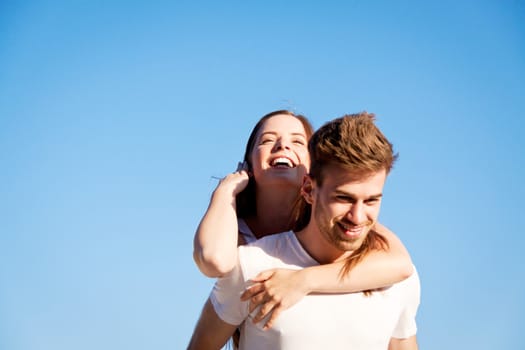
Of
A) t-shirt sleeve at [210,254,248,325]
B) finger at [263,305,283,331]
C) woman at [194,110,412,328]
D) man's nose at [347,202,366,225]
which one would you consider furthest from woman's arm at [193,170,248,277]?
man's nose at [347,202,366,225]

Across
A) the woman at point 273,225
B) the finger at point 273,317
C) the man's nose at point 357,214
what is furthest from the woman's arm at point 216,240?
the man's nose at point 357,214

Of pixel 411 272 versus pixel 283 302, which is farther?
pixel 411 272

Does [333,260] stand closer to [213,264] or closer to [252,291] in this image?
[252,291]

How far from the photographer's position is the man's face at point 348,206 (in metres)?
4.03

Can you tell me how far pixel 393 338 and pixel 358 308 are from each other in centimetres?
50

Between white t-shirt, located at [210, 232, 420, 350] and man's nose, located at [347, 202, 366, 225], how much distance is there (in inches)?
20.3

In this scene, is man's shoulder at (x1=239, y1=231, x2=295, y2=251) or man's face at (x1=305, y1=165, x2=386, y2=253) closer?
man's face at (x1=305, y1=165, x2=386, y2=253)

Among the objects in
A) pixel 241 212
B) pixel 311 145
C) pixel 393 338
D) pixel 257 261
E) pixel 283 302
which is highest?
pixel 311 145

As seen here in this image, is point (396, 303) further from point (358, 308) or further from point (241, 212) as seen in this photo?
point (241, 212)

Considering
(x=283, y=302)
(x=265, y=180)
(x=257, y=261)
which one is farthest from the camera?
(x=265, y=180)

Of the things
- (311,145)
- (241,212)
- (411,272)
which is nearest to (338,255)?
(411,272)

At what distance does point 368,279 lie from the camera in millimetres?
4125

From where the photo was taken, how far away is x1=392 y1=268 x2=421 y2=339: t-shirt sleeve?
4387 millimetres

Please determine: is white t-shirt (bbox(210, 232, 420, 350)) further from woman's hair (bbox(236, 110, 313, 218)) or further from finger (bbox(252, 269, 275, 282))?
woman's hair (bbox(236, 110, 313, 218))
